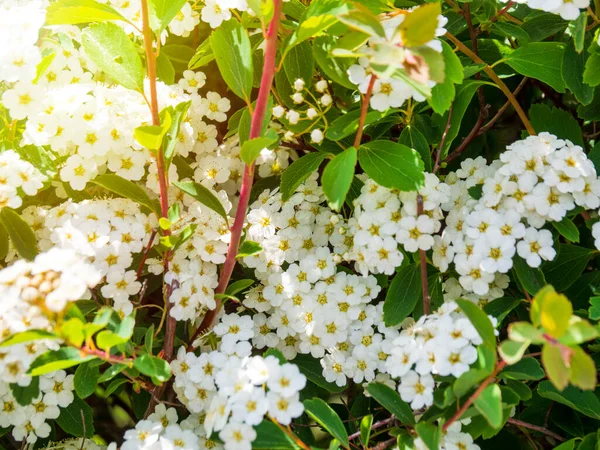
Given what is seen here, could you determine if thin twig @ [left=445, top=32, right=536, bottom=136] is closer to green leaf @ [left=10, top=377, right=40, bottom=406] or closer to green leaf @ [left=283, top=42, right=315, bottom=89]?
green leaf @ [left=283, top=42, right=315, bottom=89]

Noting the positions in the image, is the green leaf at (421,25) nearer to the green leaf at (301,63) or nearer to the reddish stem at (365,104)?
the reddish stem at (365,104)

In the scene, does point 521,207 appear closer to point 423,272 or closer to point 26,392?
point 423,272

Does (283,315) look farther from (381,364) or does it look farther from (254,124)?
(254,124)

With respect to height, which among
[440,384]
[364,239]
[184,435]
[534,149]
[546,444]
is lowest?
[546,444]

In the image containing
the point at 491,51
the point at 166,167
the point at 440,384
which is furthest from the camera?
the point at 491,51

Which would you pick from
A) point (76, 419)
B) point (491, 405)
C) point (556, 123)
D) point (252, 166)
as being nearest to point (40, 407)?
point (76, 419)

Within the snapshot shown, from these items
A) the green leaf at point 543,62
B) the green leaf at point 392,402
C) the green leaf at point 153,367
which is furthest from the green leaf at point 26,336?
the green leaf at point 543,62

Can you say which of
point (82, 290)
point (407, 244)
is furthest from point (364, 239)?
point (82, 290)
